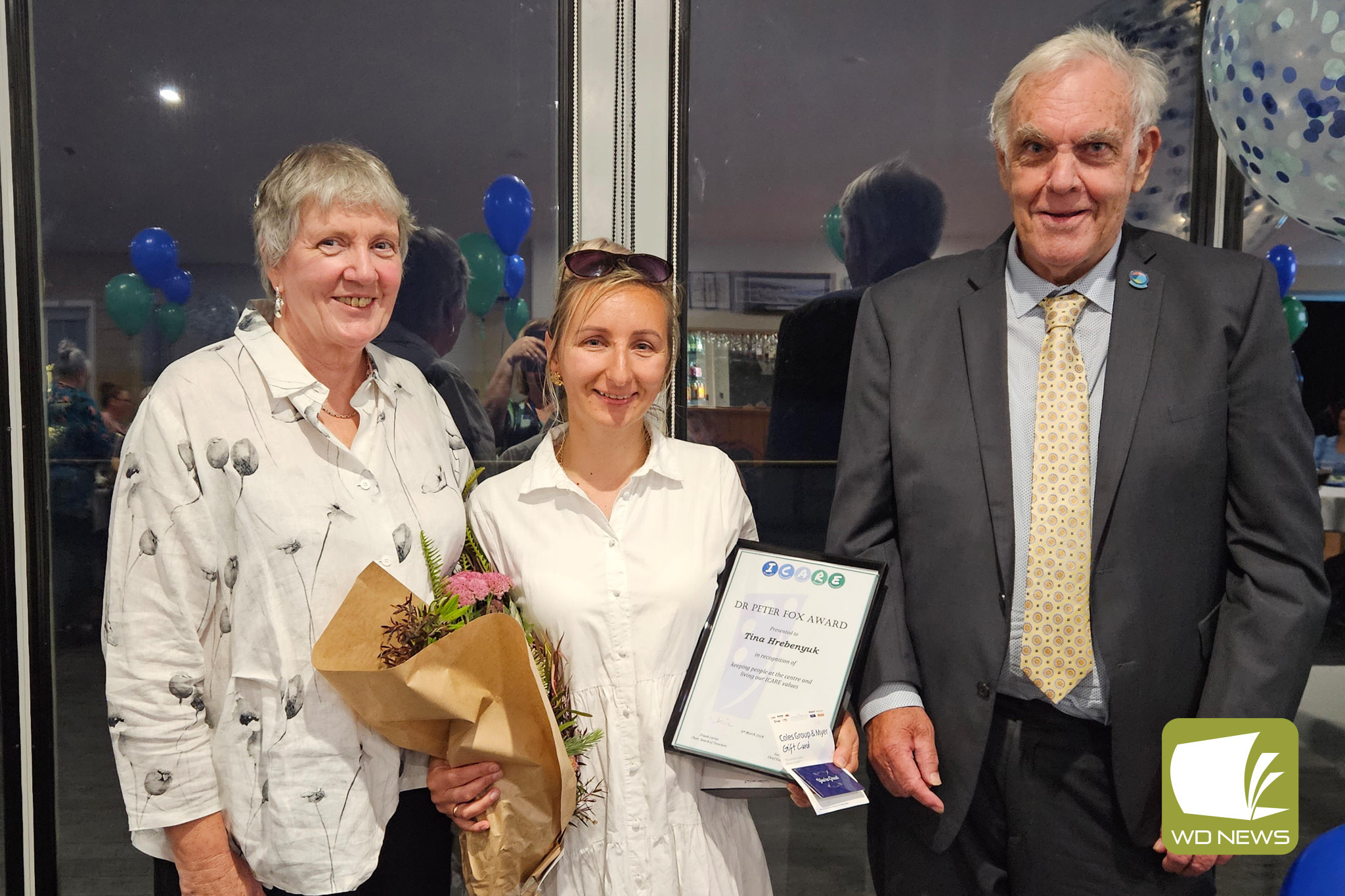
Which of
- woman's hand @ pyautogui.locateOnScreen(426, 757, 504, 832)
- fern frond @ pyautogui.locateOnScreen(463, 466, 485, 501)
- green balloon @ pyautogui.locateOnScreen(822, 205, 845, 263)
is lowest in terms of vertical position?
woman's hand @ pyautogui.locateOnScreen(426, 757, 504, 832)

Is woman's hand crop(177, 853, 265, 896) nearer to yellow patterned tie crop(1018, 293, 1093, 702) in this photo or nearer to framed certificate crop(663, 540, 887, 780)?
framed certificate crop(663, 540, 887, 780)

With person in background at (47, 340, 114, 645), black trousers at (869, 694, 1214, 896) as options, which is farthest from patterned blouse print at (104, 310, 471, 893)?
person in background at (47, 340, 114, 645)

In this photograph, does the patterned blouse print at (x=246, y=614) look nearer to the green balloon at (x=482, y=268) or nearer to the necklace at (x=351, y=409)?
the necklace at (x=351, y=409)

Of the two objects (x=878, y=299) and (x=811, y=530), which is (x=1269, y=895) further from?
(x=878, y=299)

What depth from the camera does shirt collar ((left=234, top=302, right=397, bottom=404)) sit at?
64.3 inches

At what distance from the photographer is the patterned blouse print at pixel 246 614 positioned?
154cm

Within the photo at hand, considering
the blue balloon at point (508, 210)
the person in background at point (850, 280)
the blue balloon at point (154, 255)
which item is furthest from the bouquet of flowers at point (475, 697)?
the blue balloon at point (154, 255)

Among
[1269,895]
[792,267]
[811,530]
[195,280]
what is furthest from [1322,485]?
[195,280]

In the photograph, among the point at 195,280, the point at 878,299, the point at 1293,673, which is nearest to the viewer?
the point at 1293,673

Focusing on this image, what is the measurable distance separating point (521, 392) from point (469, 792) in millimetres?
1444

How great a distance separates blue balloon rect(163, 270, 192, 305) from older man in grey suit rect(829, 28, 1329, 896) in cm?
206

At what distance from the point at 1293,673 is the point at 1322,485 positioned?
1.81 m

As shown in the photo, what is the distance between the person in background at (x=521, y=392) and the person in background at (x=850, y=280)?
733mm

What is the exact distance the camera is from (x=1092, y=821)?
1.63m
